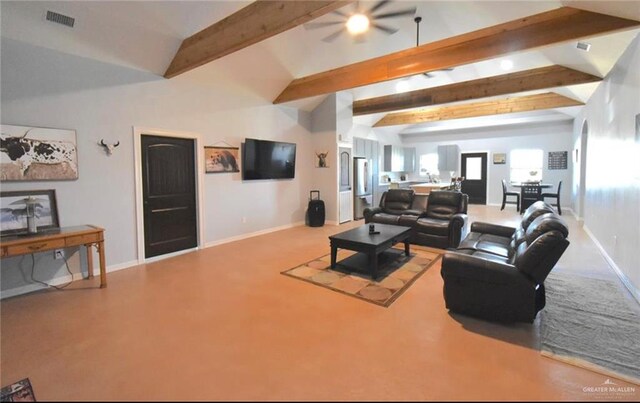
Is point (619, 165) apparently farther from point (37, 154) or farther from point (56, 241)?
point (37, 154)

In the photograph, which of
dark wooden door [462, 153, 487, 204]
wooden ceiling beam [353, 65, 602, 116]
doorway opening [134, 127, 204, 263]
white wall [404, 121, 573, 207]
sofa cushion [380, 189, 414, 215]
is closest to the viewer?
doorway opening [134, 127, 204, 263]

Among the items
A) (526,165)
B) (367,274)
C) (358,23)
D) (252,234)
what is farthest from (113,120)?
(526,165)

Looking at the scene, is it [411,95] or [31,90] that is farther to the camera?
[411,95]

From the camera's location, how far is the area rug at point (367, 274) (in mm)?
3209

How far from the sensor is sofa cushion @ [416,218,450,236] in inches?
188

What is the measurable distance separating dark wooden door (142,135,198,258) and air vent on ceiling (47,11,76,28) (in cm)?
151

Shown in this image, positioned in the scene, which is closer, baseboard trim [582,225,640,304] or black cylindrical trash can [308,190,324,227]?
baseboard trim [582,225,640,304]

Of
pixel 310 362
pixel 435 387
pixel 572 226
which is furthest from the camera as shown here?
pixel 572 226

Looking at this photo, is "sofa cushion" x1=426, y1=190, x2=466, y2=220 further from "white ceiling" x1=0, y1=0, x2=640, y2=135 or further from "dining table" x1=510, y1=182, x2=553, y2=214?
"dining table" x1=510, y1=182, x2=553, y2=214

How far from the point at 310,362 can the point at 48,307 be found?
279cm

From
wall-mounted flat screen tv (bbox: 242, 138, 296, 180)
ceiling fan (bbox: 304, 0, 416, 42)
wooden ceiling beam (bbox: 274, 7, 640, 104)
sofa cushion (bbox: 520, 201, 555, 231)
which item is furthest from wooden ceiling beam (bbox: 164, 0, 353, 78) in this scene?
sofa cushion (bbox: 520, 201, 555, 231)

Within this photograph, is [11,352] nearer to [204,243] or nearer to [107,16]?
[204,243]

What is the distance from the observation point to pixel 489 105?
800cm

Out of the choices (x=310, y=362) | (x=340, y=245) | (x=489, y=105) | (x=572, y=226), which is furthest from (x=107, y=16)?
(x=572, y=226)
